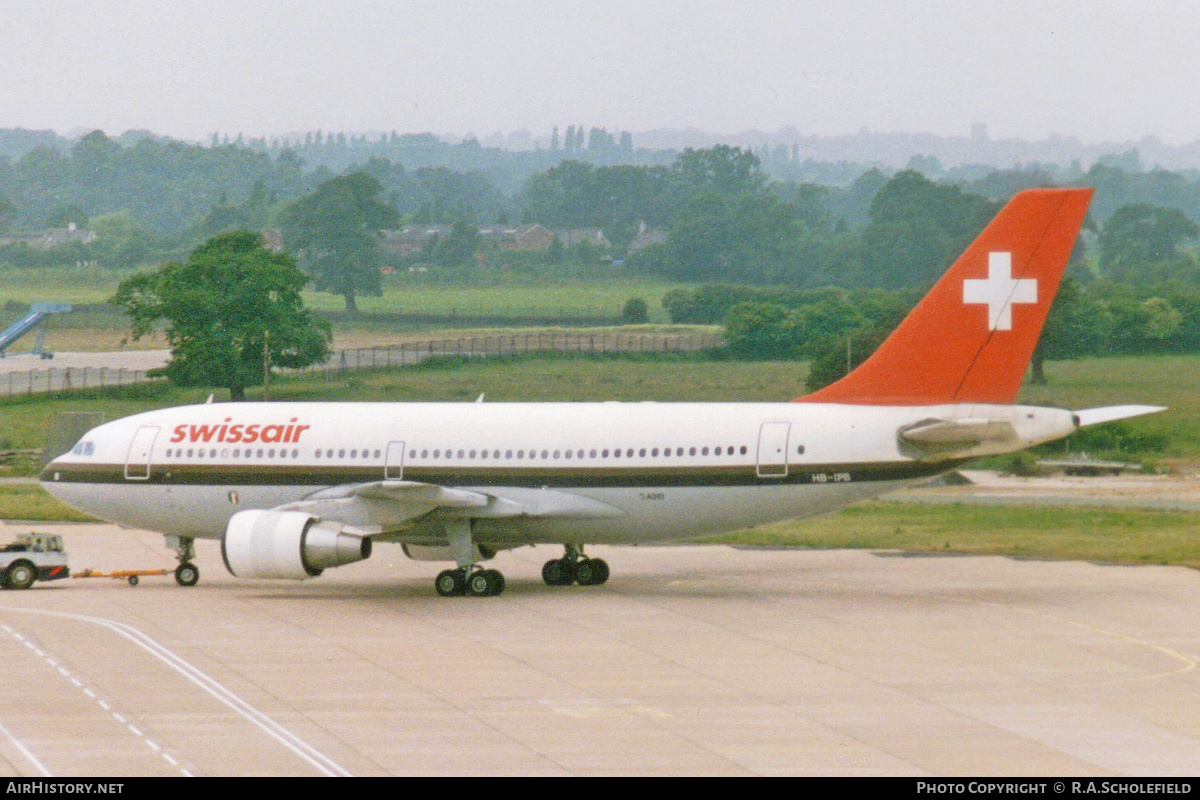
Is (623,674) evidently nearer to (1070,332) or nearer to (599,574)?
(599,574)

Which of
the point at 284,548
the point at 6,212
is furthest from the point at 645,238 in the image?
the point at 284,548

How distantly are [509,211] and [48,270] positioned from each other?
50.8 metres

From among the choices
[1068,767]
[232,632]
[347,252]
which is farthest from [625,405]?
[347,252]

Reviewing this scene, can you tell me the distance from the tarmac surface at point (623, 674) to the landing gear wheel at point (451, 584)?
370 millimetres

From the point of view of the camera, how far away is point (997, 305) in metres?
33.8

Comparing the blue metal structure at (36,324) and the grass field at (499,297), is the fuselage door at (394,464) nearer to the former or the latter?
the grass field at (499,297)

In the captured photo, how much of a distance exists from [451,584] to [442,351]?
46.1 m

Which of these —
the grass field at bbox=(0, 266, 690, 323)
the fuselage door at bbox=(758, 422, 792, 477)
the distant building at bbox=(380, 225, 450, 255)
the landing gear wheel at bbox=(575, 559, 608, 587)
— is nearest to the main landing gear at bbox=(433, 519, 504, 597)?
the landing gear wheel at bbox=(575, 559, 608, 587)

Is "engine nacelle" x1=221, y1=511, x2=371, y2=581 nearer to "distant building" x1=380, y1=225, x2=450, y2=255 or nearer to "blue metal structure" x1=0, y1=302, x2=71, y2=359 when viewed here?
"blue metal structure" x1=0, y1=302, x2=71, y2=359

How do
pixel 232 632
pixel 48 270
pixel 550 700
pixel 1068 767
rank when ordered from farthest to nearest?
pixel 48 270 → pixel 232 632 → pixel 550 700 → pixel 1068 767

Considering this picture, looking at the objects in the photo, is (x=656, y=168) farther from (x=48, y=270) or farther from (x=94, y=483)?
(x=94, y=483)

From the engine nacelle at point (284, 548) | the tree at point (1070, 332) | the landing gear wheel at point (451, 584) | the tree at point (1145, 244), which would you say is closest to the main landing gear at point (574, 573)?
the landing gear wheel at point (451, 584)

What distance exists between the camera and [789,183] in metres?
140

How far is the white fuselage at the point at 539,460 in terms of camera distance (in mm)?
33969
